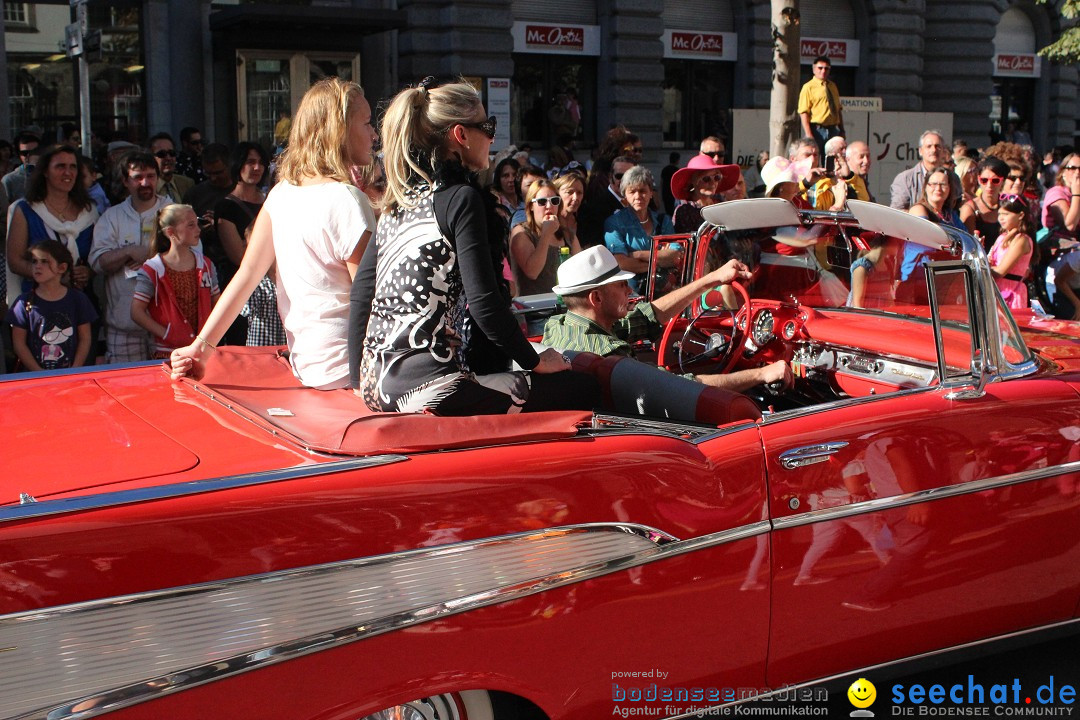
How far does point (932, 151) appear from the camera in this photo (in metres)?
9.13

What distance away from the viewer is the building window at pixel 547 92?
19969 mm

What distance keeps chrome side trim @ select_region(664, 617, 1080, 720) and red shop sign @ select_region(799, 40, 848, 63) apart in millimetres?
21254

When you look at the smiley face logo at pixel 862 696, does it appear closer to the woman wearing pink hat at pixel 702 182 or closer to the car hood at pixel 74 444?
the car hood at pixel 74 444

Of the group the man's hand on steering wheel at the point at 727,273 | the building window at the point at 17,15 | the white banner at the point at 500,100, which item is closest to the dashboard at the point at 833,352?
the man's hand on steering wheel at the point at 727,273

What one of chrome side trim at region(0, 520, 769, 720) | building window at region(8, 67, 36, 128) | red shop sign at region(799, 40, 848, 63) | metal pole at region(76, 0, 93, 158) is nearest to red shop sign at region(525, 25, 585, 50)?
red shop sign at region(799, 40, 848, 63)

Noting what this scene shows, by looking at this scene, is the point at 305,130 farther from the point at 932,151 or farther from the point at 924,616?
the point at 932,151

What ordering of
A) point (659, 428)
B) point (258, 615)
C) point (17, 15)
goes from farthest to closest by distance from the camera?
point (17, 15) < point (659, 428) < point (258, 615)

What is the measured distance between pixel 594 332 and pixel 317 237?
112 centimetres

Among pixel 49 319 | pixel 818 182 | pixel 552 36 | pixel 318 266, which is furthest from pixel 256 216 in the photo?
pixel 552 36

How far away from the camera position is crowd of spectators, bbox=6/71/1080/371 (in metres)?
5.86

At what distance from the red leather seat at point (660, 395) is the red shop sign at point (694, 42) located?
1860 centimetres

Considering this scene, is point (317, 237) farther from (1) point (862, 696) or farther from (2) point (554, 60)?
(2) point (554, 60)

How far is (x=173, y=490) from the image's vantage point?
231 centimetres

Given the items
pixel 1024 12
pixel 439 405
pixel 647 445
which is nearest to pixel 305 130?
pixel 439 405
